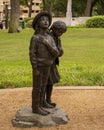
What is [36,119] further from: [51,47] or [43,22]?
[43,22]

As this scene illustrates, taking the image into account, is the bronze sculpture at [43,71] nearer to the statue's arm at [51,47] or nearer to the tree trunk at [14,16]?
the statue's arm at [51,47]

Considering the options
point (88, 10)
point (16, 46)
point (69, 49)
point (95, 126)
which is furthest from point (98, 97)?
point (88, 10)

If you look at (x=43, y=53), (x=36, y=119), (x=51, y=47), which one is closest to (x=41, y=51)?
(x=43, y=53)

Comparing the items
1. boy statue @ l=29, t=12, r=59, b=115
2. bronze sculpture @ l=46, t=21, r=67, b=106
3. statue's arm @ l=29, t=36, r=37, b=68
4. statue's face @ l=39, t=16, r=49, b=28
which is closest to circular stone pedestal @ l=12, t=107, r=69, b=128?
boy statue @ l=29, t=12, r=59, b=115

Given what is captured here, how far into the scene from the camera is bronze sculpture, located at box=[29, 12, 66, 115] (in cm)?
566

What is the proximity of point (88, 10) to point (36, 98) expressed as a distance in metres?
43.3

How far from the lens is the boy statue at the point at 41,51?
5.66m

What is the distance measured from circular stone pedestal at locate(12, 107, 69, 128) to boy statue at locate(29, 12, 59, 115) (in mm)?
299

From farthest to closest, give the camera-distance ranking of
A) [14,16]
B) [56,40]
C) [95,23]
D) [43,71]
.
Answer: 1. [95,23]
2. [14,16]
3. [56,40]
4. [43,71]

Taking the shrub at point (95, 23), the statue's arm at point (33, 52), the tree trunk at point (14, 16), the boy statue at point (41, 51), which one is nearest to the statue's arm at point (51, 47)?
the boy statue at point (41, 51)

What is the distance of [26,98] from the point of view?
7.82 metres

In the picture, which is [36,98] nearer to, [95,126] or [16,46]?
[95,126]

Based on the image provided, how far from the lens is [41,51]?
18.7 ft

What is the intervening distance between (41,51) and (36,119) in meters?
1.00
